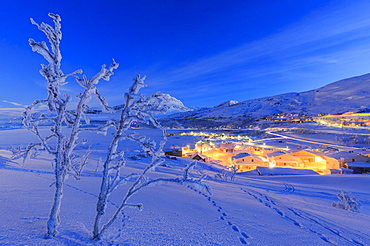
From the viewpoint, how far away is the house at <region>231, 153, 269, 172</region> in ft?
116

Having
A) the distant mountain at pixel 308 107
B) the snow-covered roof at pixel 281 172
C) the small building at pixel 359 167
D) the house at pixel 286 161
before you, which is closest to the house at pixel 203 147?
the house at pixel 286 161

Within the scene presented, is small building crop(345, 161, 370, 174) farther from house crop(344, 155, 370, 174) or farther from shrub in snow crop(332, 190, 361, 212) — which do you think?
shrub in snow crop(332, 190, 361, 212)

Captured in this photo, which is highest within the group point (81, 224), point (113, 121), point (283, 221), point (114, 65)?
point (114, 65)

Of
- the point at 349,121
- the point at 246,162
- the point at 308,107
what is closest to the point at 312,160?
the point at 246,162

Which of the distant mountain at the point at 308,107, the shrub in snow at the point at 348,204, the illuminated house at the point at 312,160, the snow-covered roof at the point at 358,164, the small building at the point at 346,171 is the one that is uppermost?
the distant mountain at the point at 308,107

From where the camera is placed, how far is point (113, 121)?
3.13 m

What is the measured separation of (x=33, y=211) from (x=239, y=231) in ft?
13.8

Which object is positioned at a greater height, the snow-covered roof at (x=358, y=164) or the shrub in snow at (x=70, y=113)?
the shrub in snow at (x=70, y=113)

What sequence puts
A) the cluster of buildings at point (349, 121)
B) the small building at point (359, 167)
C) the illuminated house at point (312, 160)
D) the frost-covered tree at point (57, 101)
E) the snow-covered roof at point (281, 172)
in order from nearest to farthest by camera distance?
1. the frost-covered tree at point (57, 101)
2. the snow-covered roof at point (281, 172)
3. the small building at point (359, 167)
4. the illuminated house at point (312, 160)
5. the cluster of buildings at point (349, 121)

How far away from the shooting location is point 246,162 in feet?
117

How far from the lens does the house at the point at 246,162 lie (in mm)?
35219

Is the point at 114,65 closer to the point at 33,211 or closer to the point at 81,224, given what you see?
the point at 81,224

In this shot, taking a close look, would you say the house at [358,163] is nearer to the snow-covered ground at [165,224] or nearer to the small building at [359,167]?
the small building at [359,167]

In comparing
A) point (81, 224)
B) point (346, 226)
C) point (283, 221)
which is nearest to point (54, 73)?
point (81, 224)
